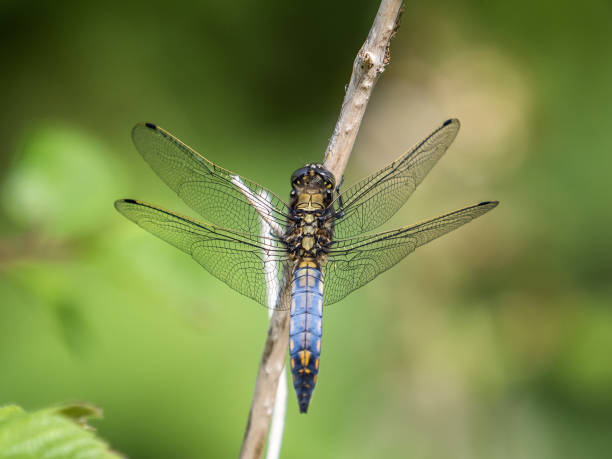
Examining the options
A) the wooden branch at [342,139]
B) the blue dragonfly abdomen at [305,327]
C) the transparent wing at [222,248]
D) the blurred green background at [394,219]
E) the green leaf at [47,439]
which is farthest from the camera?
the blurred green background at [394,219]

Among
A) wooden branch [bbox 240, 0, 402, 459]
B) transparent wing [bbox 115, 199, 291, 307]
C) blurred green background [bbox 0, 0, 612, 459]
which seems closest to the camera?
wooden branch [bbox 240, 0, 402, 459]

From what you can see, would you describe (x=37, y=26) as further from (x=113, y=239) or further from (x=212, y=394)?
(x=212, y=394)

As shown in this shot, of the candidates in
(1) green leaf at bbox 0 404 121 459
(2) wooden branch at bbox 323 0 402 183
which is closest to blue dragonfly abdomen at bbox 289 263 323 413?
(2) wooden branch at bbox 323 0 402 183

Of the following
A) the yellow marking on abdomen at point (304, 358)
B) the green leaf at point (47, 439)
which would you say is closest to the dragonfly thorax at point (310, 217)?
the yellow marking on abdomen at point (304, 358)

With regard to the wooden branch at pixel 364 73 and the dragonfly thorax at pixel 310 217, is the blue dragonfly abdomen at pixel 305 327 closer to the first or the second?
the dragonfly thorax at pixel 310 217

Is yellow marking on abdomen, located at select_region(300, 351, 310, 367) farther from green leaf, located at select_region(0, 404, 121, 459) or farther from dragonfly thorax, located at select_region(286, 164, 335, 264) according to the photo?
green leaf, located at select_region(0, 404, 121, 459)

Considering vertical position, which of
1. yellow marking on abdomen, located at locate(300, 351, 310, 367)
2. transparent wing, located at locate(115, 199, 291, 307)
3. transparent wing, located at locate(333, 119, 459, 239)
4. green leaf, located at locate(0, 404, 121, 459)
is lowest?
green leaf, located at locate(0, 404, 121, 459)

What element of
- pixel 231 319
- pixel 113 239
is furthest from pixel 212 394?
pixel 113 239
